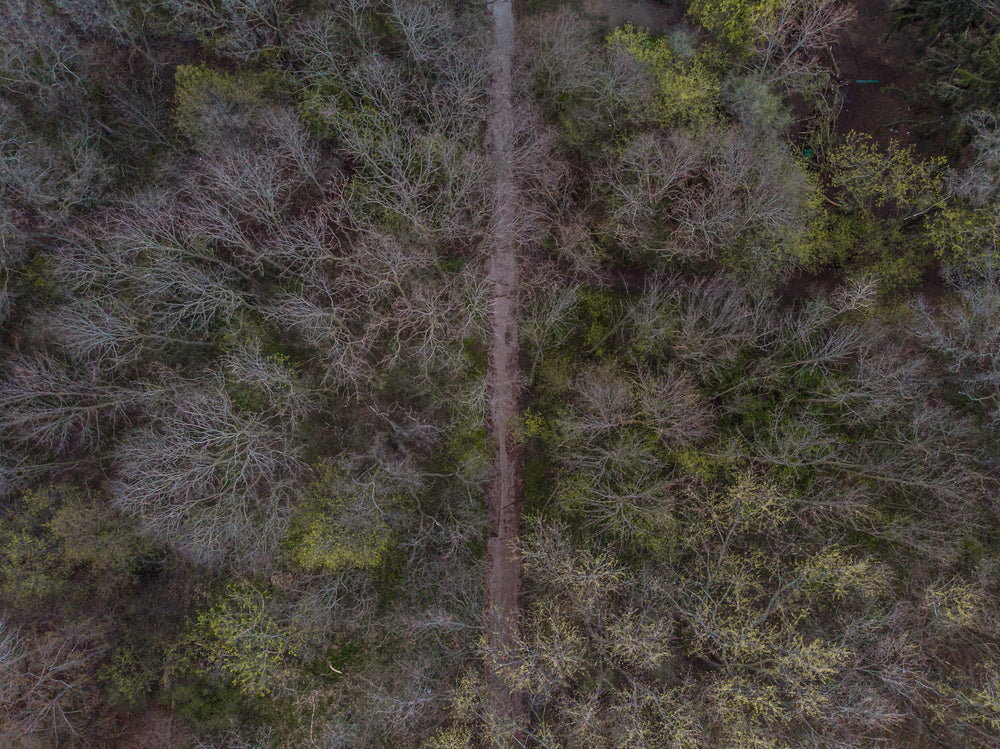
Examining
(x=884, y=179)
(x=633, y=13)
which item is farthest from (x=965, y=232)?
(x=633, y=13)

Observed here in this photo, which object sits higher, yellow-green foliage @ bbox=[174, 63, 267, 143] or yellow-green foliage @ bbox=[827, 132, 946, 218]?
yellow-green foliage @ bbox=[174, 63, 267, 143]

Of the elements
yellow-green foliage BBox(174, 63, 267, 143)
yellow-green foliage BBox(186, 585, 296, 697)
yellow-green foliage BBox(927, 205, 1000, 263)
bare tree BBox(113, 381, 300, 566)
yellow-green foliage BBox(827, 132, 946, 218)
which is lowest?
yellow-green foliage BBox(186, 585, 296, 697)

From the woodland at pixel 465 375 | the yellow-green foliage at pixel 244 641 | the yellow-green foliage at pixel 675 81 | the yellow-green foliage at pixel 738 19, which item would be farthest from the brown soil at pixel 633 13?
the yellow-green foliage at pixel 244 641

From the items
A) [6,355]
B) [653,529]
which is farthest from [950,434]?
[6,355]

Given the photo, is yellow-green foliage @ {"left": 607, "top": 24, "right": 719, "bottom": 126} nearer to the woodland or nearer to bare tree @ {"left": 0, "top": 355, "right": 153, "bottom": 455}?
the woodland

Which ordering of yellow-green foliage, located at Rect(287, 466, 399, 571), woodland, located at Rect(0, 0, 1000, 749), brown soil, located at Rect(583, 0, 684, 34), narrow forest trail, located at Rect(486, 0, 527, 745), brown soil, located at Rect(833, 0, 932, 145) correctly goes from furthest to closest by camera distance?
brown soil, located at Rect(583, 0, 684, 34) < brown soil, located at Rect(833, 0, 932, 145) < narrow forest trail, located at Rect(486, 0, 527, 745) < yellow-green foliage, located at Rect(287, 466, 399, 571) < woodland, located at Rect(0, 0, 1000, 749)

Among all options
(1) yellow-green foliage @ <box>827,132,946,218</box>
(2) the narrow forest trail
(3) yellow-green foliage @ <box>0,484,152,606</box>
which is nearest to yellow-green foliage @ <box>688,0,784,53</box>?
(1) yellow-green foliage @ <box>827,132,946,218</box>

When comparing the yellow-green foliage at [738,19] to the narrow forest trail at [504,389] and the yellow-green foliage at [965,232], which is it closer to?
the narrow forest trail at [504,389]
